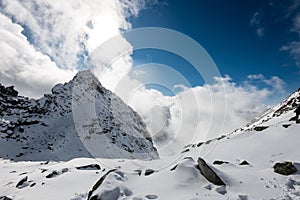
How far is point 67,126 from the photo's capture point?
440 feet

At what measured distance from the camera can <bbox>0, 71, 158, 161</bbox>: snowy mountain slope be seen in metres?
109

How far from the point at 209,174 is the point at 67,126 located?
132 meters

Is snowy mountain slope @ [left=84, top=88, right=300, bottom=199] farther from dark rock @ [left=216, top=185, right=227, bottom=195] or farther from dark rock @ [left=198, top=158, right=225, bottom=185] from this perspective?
dark rock @ [left=198, top=158, right=225, bottom=185]

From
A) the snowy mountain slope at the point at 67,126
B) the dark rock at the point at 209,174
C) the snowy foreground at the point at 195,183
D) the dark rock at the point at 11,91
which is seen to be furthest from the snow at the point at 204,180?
the dark rock at the point at 11,91

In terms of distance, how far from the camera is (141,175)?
1577 cm

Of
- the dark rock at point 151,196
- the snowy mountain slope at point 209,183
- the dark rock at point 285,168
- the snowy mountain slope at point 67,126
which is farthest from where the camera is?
the snowy mountain slope at point 67,126

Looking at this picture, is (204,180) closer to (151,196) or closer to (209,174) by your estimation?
(209,174)

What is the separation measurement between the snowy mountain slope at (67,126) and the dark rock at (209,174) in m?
94.0

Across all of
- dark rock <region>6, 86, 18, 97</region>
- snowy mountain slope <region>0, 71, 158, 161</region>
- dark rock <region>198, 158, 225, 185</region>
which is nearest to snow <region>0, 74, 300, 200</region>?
dark rock <region>198, 158, 225, 185</region>

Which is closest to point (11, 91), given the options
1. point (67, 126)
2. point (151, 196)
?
point (67, 126)

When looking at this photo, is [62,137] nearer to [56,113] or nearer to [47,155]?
[47,155]

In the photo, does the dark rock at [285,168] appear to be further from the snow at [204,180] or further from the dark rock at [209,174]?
the dark rock at [209,174]

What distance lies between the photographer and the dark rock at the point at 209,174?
12113 mm

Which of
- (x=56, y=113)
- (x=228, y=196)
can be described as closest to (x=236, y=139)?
(x=228, y=196)
